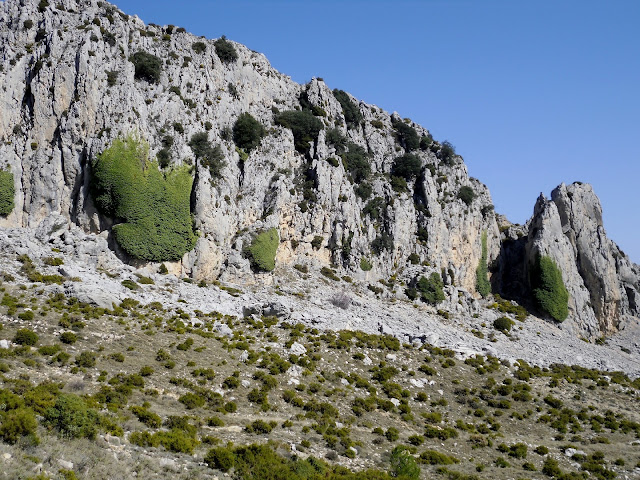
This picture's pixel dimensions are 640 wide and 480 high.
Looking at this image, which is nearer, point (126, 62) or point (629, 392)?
point (629, 392)

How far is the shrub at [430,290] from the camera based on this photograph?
5919 cm

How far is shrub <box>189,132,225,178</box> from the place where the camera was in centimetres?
5162

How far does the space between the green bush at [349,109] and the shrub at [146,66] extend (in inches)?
1089

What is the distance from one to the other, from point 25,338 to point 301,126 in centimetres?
4192

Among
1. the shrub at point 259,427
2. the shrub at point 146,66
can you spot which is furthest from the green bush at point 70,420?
the shrub at point 146,66

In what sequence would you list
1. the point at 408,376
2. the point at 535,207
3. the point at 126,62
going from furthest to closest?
the point at 535,207, the point at 126,62, the point at 408,376

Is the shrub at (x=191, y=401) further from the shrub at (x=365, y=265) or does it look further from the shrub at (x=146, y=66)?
the shrub at (x=146, y=66)

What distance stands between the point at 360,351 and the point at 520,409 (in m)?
12.0

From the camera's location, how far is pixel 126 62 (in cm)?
5106

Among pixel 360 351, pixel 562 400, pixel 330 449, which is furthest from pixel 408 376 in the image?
pixel 330 449

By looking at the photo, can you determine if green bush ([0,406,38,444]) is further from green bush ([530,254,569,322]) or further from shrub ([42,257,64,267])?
green bush ([530,254,569,322])

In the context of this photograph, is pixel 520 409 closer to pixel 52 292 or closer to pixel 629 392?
pixel 629 392

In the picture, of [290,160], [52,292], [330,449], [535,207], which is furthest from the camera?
[535,207]

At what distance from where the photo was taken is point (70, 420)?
60.1 feet
